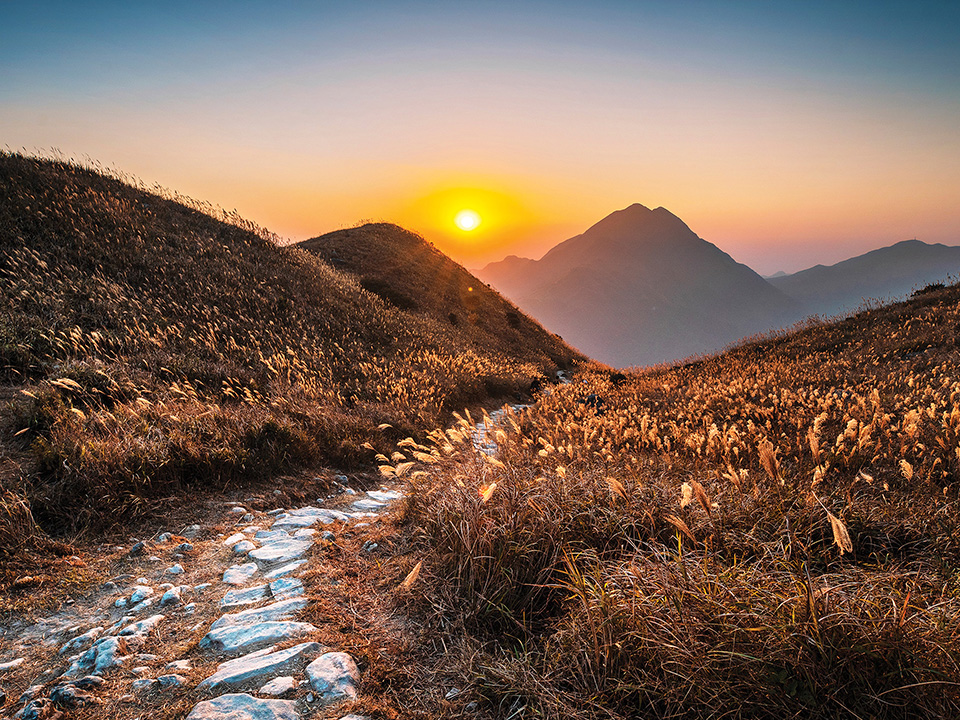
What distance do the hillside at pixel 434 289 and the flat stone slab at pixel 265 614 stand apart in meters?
23.3

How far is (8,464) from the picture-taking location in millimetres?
4664

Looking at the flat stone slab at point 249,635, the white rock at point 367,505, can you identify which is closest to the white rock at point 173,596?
the flat stone slab at point 249,635

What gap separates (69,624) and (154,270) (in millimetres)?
14490

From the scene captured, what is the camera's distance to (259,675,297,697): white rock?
2.36 metres

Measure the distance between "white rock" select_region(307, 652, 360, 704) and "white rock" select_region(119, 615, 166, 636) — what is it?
138 cm

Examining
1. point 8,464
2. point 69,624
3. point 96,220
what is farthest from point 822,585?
point 96,220

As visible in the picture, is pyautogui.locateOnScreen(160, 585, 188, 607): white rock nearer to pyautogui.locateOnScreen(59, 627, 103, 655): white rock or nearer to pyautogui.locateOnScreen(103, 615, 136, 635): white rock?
pyautogui.locateOnScreen(103, 615, 136, 635): white rock

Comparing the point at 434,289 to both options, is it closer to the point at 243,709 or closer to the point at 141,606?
the point at 141,606

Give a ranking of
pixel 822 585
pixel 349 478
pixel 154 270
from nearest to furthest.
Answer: pixel 822 585, pixel 349 478, pixel 154 270

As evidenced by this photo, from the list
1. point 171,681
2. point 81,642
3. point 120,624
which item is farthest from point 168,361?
point 171,681

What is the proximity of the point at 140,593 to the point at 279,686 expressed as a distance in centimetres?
191

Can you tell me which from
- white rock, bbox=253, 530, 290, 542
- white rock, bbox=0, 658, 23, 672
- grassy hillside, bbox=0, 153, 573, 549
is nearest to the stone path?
white rock, bbox=0, 658, 23, 672

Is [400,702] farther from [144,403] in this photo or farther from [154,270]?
[154,270]

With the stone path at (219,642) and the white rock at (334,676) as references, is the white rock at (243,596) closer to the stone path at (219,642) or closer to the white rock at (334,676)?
the stone path at (219,642)
